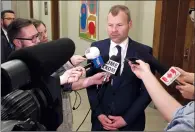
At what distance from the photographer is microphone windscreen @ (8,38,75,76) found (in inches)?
23.2

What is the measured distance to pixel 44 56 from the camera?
0.61m

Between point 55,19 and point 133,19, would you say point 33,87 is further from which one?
point 55,19

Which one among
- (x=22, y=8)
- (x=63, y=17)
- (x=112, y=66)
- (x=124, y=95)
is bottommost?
(x=124, y=95)

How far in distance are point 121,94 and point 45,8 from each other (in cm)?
444

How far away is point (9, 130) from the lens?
1.78ft

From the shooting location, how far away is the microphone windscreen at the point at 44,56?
589mm

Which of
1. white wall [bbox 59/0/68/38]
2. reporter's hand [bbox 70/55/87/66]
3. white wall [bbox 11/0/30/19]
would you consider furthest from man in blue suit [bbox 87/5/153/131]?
white wall [bbox 11/0/30/19]

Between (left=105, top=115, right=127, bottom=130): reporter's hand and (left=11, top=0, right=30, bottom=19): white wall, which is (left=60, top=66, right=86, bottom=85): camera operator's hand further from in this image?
(left=11, top=0, right=30, bottom=19): white wall

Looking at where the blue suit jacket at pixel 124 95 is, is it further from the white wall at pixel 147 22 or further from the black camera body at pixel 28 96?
the white wall at pixel 147 22

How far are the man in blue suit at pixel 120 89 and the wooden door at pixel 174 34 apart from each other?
1.51 metres

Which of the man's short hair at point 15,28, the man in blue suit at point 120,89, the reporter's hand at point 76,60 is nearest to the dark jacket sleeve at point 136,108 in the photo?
the man in blue suit at point 120,89

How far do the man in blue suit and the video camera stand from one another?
800 mm

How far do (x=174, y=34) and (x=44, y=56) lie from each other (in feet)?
8.94

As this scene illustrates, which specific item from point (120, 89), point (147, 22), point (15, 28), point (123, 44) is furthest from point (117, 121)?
point (147, 22)
